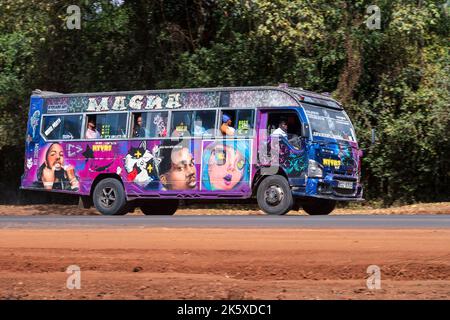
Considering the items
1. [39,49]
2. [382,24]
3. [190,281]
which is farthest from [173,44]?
[190,281]

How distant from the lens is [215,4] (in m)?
29.8

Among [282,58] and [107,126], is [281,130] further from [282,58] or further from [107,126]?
[282,58]

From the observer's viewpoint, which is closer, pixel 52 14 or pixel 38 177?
pixel 38 177

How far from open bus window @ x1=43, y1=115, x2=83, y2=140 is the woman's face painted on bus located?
370cm

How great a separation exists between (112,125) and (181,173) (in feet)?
7.18

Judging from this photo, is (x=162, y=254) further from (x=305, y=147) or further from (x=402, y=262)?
(x=305, y=147)

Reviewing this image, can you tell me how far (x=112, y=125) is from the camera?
23.7m

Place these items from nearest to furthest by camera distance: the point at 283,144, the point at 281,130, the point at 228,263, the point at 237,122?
the point at 228,263 < the point at 283,144 < the point at 281,130 < the point at 237,122

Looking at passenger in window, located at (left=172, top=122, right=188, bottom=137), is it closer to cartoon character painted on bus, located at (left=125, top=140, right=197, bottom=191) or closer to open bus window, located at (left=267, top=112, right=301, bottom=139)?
cartoon character painted on bus, located at (left=125, top=140, right=197, bottom=191)

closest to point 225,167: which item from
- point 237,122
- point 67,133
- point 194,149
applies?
point 194,149

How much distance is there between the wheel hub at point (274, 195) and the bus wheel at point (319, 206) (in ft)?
4.51

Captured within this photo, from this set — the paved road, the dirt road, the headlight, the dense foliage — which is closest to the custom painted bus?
the headlight

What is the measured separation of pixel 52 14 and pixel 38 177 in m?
Result: 5.55

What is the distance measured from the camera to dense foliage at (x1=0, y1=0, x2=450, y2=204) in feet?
88.0
